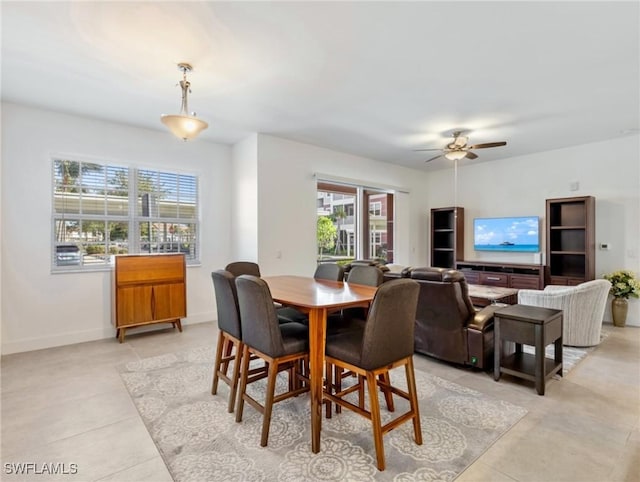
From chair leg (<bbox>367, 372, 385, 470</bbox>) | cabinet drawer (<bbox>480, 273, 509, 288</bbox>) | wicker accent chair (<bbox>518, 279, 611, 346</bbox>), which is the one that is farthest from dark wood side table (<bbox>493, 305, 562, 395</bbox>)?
cabinet drawer (<bbox>480, 273, 509, 288</bbox>)

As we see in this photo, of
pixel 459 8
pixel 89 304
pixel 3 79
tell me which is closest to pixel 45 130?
pixel 3 79

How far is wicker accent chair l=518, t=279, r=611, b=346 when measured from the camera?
141 inches

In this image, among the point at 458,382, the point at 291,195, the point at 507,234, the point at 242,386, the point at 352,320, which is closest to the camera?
the point at 242,386

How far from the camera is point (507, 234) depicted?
233 inches

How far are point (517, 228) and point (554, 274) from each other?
0.95 metres

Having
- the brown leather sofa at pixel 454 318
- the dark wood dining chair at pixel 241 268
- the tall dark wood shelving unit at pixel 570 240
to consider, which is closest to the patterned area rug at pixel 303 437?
the brown leather sofa at pixel 454 318

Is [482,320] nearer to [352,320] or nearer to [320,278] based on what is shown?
[352,320]

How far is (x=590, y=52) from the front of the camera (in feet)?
8.59

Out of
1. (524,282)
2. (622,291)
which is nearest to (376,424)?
(524,282)

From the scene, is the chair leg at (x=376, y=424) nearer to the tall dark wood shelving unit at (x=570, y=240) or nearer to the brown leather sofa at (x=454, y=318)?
the brown leather sofa at (x=454, y=318)

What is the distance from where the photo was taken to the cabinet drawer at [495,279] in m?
5.53
